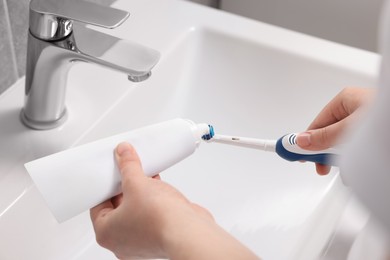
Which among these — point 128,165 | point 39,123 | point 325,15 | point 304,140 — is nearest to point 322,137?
point 304,140

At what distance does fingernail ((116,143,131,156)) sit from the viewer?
1.52ft

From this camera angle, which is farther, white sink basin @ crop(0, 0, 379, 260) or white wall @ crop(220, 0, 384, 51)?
white wall @ crop(220, 0, 384, 51)

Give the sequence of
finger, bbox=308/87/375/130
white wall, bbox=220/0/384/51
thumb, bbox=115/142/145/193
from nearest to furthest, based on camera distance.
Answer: thumb, bbox=115/142/145/193, finger, bbox=308/87/375/130, white wall, bbox=220/0/384/51

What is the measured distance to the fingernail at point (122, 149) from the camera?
46cm

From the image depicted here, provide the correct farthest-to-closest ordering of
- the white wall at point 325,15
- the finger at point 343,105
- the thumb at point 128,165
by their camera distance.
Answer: the white wall at point 325,15 → the finger at point 343,105 → the thumb at point 128,165

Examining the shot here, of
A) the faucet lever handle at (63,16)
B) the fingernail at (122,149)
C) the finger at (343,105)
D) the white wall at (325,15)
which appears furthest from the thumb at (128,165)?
the white wall at (325,15)

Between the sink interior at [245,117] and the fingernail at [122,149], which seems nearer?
the fingernail at [122,149]

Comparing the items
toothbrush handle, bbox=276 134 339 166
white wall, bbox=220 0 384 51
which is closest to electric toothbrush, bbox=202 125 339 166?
toothbrush handle, bbox=276 134 339 166

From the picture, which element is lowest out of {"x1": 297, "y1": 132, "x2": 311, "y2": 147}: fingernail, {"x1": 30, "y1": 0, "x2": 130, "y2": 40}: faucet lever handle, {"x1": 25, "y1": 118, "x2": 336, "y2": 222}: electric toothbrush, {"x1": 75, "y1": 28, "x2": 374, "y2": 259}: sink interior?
{"x1": 75, "y1": 28, "x2": 374, "y2": 259}: sink interior

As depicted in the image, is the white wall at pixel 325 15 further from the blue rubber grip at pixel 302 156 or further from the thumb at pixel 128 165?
the thumb at pixel 128 165

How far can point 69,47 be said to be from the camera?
1.72ft

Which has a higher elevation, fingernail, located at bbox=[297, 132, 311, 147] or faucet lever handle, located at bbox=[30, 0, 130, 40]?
faucet lever handle, located at bbox=[30, 0, 130, 40]

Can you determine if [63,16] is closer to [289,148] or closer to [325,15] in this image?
[289,148]

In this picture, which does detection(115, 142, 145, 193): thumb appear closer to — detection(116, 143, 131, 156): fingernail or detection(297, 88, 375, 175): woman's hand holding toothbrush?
detection(116, 143, 131, 156): fingernail
